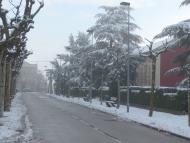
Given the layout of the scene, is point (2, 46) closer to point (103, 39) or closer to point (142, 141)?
point (142, 141)

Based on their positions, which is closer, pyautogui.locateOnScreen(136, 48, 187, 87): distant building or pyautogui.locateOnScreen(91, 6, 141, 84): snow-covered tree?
pyautogui.locateOnScreen(136, 48, 187, 87): distant building

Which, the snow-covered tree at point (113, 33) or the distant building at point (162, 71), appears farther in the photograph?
the snow-covered tree at point (113, 33)

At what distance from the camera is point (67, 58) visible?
97.1 meters

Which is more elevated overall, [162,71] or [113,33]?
[113,33]

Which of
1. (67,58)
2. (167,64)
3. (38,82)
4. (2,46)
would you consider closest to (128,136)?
(2,46)

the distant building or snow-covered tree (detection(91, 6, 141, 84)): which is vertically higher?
snow-covered tree (detection(91, 6, 141, 84))

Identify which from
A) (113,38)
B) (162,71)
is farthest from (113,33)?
(162,71)

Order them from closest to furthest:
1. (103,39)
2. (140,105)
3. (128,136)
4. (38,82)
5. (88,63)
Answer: (128,136) < (140,105) < (103,39) < (88,63) < (38,82)

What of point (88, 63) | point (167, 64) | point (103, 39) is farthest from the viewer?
point (88, 63)

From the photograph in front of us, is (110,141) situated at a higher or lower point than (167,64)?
lower

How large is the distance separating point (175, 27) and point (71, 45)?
68.5 meters

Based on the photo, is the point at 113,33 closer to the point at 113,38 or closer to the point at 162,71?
the point at 113,38

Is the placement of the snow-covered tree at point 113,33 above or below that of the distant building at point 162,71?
above

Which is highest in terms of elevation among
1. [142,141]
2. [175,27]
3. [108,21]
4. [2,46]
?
[108,21]
